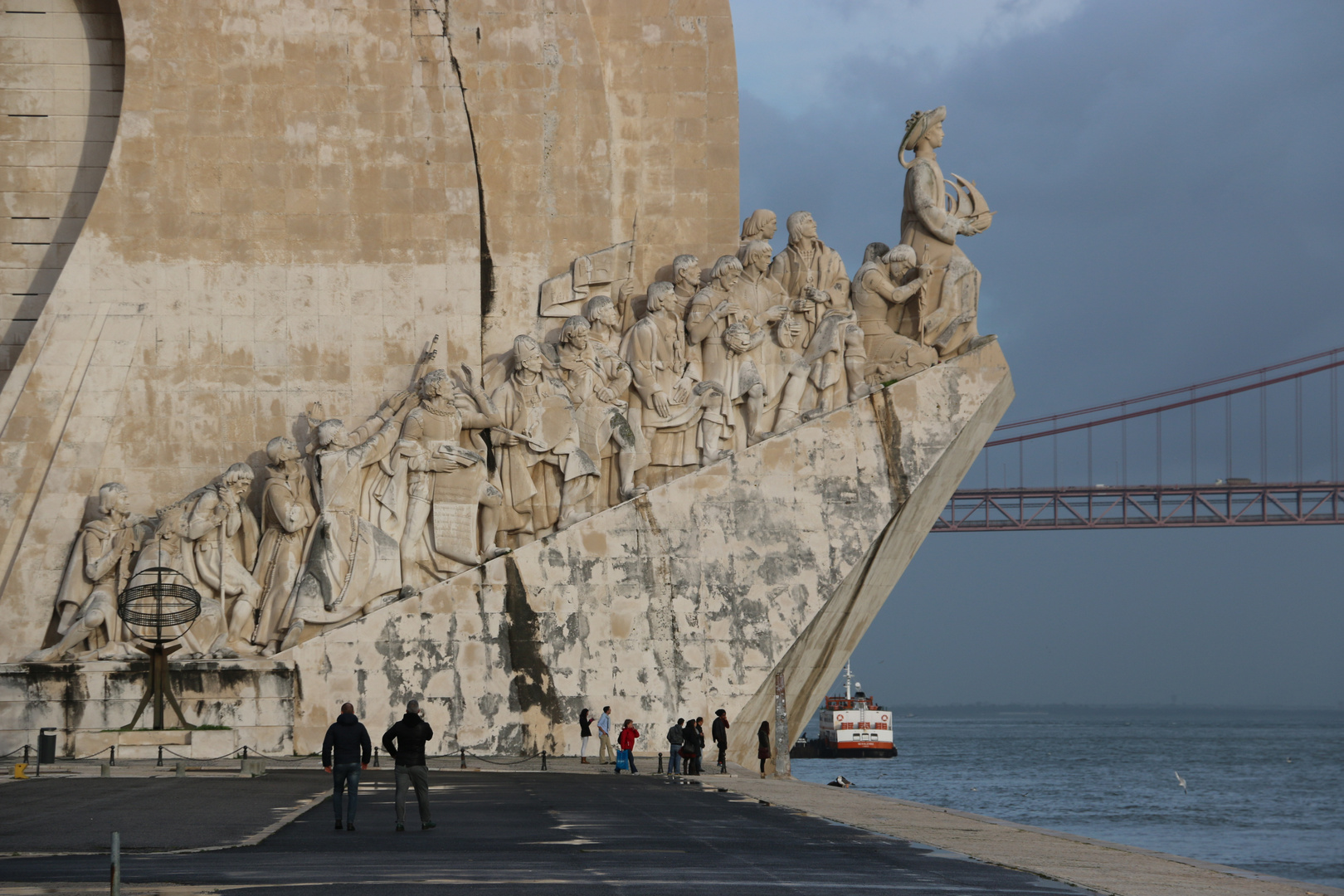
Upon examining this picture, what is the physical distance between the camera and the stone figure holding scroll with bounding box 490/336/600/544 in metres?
15.7

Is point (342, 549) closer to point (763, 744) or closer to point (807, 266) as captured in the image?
point (763, 744)

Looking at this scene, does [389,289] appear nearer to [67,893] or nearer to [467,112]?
[467,112]

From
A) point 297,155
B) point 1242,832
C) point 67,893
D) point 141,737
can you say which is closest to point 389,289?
point 297,155

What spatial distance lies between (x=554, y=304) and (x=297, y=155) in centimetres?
303

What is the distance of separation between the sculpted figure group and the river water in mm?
9474

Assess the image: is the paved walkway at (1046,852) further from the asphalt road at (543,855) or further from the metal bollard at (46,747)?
the metal bollard at (46,747)

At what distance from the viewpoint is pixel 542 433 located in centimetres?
1574

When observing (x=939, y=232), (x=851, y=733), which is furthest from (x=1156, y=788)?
(x=939, y=232)

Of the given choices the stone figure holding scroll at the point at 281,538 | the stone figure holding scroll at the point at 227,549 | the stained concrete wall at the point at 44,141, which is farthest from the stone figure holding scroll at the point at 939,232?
the stained concrete wall at the point at 44,141

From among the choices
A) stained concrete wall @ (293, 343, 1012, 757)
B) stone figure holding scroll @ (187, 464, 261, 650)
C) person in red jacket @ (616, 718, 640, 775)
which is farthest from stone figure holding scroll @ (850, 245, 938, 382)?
stone figure holding scroll @ (187, 464, 261, 650)

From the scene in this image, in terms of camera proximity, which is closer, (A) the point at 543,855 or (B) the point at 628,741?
(A) the point at 543,855

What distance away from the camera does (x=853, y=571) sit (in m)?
15.7

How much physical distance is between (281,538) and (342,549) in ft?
2.15

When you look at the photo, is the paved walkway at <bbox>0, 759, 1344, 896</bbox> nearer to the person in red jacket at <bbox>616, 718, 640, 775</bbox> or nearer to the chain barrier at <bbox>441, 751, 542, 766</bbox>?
the person in red jacket at <bbox>616, 718, 640, 775</bbox>
